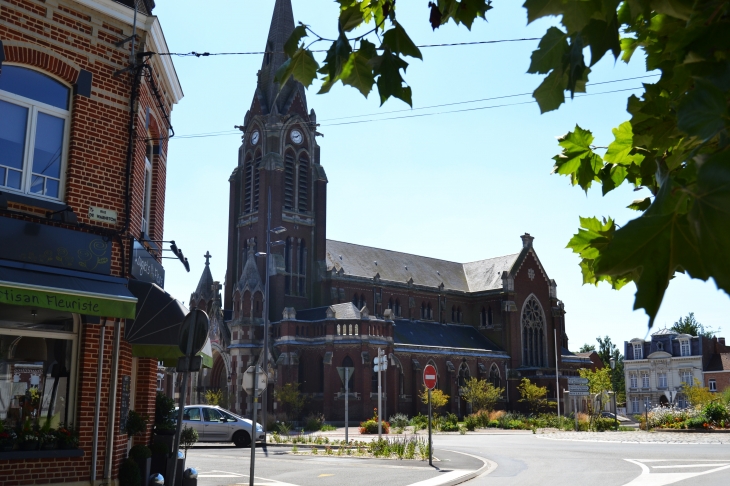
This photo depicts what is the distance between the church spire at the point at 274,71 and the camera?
58438 millimetres

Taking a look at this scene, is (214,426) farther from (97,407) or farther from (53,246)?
(53,246)

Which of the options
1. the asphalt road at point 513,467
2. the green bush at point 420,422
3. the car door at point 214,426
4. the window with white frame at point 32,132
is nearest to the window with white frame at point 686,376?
the green bush at point 420,422

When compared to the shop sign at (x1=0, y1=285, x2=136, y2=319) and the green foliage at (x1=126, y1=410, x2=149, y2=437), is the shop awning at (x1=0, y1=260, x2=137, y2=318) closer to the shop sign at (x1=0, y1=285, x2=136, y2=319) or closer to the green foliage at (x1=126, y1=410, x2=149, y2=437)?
the shop sign at (x1=0, y1=285, x2=136, y2=319)

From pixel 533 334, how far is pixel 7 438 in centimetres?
6033

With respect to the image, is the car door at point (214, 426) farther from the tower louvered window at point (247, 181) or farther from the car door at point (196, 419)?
the tower louvered window at point (247, 181)

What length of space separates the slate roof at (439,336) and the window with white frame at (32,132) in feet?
145

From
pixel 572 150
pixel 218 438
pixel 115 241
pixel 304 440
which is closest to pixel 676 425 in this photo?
pixel 304 440

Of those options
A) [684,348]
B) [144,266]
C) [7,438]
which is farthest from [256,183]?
[684,348]

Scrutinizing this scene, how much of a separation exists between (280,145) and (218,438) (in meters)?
32.2

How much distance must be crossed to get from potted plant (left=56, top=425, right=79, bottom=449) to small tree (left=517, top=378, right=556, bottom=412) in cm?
5101

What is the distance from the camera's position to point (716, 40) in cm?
204

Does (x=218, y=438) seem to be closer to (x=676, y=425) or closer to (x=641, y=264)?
(x=676, y=425)

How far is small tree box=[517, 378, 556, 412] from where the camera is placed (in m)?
58.2

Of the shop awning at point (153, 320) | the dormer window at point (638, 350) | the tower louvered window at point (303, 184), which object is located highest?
the tower louvered window at point (303, 184)
